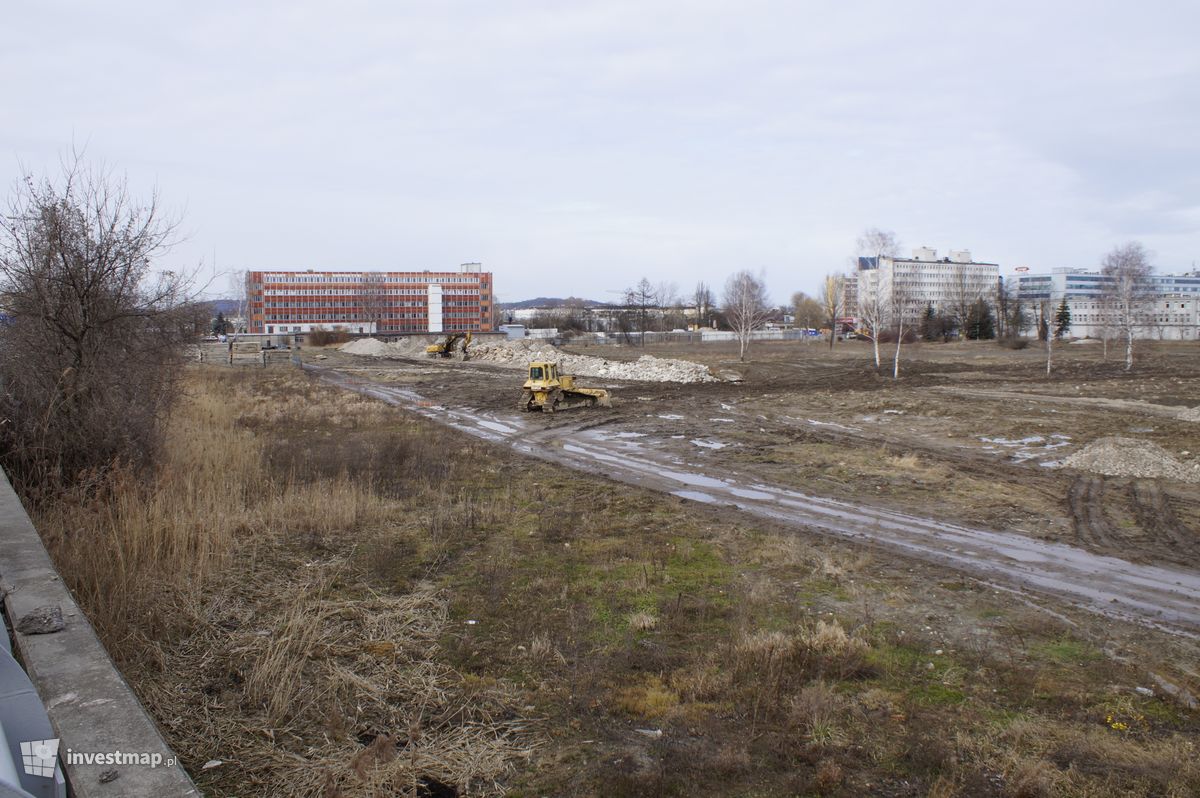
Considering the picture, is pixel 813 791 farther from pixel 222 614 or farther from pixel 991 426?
pixel 991 426

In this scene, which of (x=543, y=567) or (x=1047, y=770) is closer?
(x=1047, y=770)

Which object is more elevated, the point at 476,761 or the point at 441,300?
the point at 441,300

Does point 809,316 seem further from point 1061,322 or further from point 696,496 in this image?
point 696,496

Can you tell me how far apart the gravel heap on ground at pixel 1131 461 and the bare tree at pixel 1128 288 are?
28.4 meters

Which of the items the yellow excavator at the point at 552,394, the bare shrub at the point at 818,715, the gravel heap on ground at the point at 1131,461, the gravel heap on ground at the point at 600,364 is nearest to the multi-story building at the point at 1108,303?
the gravel heap on ground at the point at 600,364

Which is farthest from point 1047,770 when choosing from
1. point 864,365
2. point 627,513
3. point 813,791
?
point 864,365

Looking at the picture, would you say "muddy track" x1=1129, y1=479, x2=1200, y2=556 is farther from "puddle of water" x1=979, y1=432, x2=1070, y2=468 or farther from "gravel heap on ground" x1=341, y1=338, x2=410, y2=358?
"gravel heap on ground" x1=341, y1=338, x2=410, y2=358

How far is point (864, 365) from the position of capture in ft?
158

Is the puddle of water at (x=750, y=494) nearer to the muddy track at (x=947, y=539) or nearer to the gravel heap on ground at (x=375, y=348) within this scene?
the muddy track at (x=947, y=539)

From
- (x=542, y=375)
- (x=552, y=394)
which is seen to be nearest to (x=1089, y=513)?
(x=552, y=394)

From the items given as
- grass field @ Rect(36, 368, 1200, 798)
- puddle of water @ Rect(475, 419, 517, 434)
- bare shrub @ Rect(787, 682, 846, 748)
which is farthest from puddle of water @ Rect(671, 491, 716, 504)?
puddle of water @ Rect(475, 419, 517, 434)

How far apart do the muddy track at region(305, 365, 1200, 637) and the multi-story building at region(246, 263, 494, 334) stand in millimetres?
96891

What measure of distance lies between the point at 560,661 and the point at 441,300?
366ft

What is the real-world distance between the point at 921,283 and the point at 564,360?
185ft
